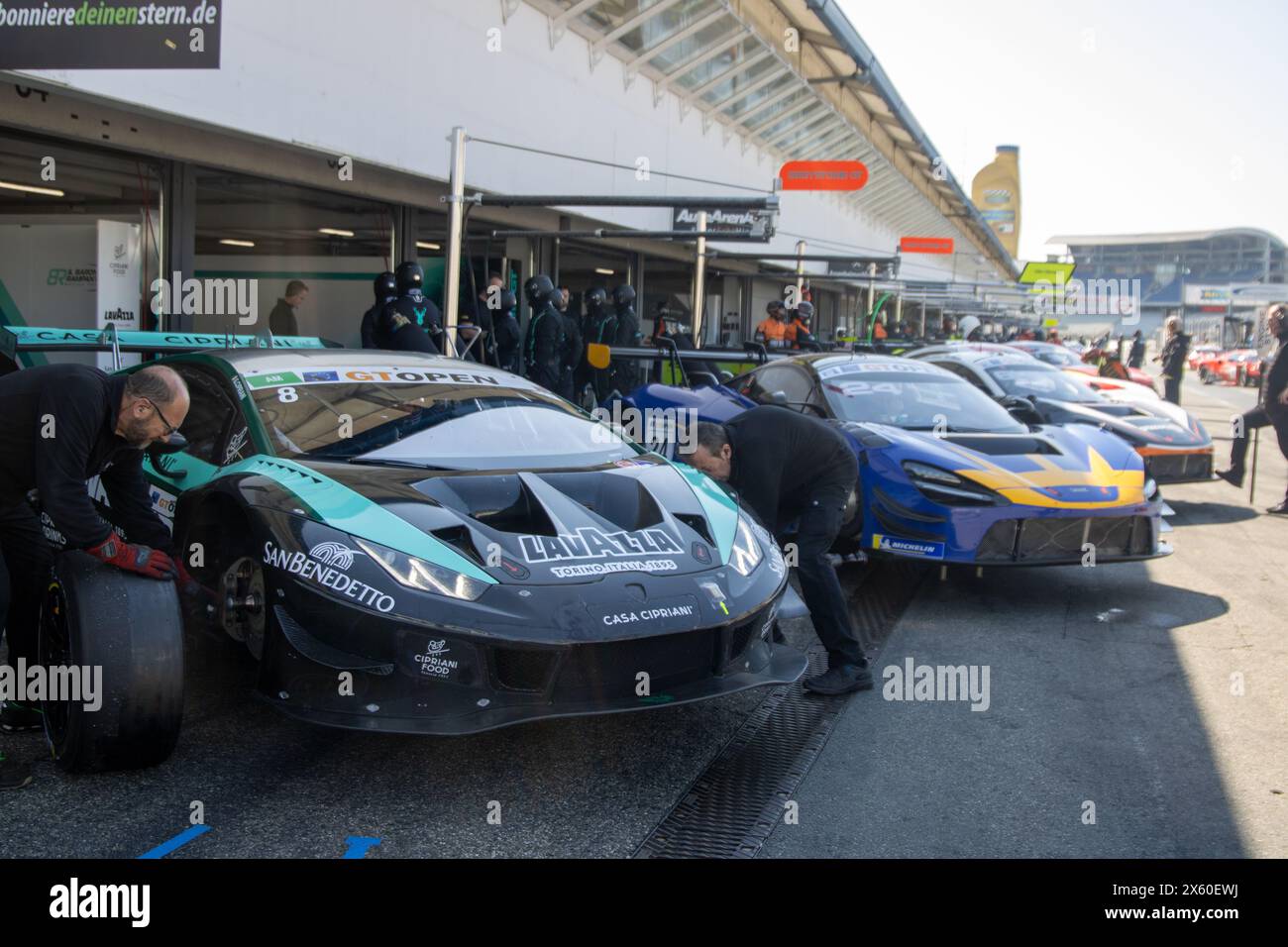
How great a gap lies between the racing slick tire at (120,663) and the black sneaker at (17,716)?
48cm

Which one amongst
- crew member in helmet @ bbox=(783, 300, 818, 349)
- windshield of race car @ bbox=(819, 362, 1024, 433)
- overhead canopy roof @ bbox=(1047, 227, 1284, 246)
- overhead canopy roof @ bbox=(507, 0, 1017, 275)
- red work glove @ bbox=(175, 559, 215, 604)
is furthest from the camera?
overhead canopy roof @ bbox=(1047, 227, 1284, 246)

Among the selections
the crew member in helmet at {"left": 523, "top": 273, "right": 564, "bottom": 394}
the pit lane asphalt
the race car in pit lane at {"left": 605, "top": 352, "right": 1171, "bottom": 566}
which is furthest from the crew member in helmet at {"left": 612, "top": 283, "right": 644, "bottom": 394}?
the pit lane asphalt

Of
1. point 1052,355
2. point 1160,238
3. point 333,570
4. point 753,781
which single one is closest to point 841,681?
point 753,781

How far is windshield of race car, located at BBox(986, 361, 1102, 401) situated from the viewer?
10.9m

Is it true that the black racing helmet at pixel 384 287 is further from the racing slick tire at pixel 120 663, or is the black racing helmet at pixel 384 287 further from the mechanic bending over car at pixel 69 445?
the racing slick tire at pixel 120 663

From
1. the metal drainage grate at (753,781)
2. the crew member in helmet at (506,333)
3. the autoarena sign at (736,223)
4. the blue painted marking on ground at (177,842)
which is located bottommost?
the blue painted marking on ground at (177,842)

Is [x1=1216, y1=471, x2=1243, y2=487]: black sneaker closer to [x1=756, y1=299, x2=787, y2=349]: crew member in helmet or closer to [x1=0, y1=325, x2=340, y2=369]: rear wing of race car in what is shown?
[x1=756, y1=299, x2=787, y2=349]: crew member in helmet

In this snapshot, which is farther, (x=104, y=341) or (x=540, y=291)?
(x=540, y=291)

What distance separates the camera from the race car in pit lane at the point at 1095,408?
32.2 feet

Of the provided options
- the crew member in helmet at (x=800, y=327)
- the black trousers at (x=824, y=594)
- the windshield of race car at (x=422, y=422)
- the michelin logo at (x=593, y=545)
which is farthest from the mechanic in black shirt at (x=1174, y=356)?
the michelin logo at (x=593, y=545)

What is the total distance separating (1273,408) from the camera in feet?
33.6

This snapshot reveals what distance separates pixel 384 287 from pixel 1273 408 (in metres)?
7.77

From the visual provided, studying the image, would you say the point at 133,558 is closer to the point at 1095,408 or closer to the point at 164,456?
the point at 164,456
